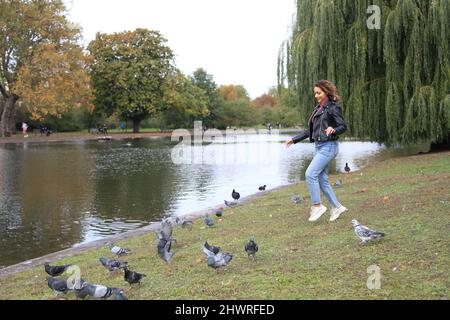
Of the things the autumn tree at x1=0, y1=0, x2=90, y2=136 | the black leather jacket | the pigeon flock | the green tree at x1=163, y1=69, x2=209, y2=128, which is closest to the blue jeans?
the black leather jacket

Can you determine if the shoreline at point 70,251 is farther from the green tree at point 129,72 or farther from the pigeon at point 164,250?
the green tree at point 129,72

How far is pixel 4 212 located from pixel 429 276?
11159 mm

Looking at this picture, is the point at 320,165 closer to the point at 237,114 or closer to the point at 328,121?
the point at 328,121

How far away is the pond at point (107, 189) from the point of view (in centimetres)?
1052

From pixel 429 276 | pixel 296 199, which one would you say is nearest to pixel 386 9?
pixel 296 199

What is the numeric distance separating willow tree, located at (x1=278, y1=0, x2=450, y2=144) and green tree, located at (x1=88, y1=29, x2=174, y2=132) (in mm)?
42374

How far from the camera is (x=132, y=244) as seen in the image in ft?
27.7

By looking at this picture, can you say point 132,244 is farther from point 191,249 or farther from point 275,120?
point 275,120

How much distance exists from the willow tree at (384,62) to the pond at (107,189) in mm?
3245

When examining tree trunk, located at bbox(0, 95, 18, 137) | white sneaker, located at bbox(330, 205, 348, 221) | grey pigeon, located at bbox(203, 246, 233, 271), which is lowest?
grey pigeon, located at bbox(203, 246, 233, 271)

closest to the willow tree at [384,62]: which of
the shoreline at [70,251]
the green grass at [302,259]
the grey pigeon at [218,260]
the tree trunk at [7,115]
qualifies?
the green grass at [302,259]

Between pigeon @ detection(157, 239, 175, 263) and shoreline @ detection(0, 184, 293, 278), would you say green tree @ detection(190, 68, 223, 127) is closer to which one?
shoreline @ detection(0, 184, 293, 278)

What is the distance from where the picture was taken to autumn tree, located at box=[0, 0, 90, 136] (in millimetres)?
44688

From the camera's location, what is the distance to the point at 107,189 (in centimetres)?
1678
